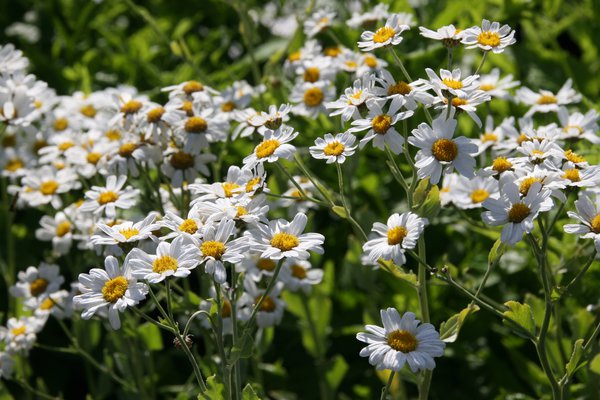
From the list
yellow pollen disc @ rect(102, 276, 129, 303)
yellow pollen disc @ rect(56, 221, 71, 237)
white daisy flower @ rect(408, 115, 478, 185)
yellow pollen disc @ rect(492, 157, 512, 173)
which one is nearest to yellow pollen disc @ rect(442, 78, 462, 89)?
white daisy flower @ rect(408, 115, 478, 185)

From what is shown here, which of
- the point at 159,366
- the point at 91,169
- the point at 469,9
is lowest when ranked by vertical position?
the point at 159,366

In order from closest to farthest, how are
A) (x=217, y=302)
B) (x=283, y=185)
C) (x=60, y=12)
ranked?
(x=217, y=302)
(x=283, y=185)
(x=60, y=12)

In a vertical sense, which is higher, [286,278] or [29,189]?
[29,189]

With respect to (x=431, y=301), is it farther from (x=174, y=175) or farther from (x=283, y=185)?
(x=174, y=175)

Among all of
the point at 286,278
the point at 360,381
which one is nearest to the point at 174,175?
the point at 286,278

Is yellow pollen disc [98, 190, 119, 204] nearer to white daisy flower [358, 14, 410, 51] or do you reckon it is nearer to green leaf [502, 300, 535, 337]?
white daisy flower [358, 14, 410, 51]

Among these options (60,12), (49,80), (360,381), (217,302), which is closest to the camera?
(217,302)

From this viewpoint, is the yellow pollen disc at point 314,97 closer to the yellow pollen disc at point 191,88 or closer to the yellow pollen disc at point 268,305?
the yellow pollen disc at point 191,88

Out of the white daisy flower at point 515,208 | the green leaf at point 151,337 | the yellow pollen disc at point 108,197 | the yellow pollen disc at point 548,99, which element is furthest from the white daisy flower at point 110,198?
the yellow pollen disc at point 548,99
